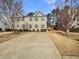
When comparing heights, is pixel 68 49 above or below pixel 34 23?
below

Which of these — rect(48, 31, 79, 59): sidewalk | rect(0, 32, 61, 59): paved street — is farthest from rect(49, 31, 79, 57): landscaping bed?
rect(0, 32, 61, 59): paved street

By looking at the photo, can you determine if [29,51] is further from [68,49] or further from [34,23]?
[34,23]

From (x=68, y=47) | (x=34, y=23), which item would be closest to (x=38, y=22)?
(x=34, y=23)

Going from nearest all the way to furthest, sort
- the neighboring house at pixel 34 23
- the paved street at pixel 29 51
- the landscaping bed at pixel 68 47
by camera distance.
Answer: the paved street at pixel 29 51, the landscaping bed at pixel 68 47, the neighboring house at pixel 34 23

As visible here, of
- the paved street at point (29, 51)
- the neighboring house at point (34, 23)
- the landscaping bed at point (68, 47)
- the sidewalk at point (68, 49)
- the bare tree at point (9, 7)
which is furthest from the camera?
the neighboring house at point (34, 23)

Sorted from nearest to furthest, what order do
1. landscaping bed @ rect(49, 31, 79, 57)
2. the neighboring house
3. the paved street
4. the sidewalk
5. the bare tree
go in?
the paved street → the sidewalk → landscaping bed @ rect(49, 31, 79, 57) → the bare tree → the neighboring house

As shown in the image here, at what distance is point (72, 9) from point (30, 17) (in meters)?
35.3

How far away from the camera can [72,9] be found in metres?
34.2

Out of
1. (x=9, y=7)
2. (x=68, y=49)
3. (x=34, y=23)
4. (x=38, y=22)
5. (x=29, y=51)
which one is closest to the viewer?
(x=29, y=51)

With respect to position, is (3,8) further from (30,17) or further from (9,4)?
(30,17)

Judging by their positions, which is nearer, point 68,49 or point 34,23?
point 68,49

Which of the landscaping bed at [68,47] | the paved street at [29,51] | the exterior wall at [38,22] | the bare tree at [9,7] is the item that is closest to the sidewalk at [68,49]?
the landscaping bed at [68,47]

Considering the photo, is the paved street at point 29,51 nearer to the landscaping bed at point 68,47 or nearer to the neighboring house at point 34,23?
the landscaping bed at point 68,47

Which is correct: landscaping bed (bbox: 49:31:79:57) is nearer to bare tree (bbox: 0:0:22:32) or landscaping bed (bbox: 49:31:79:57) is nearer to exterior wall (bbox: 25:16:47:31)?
bare tree (bbox: 0:0:22:32)
